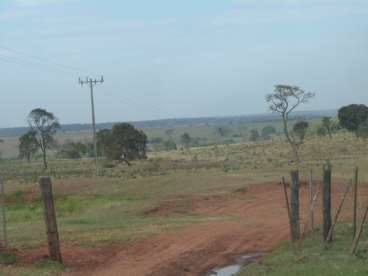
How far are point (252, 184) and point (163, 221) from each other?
11216 mm

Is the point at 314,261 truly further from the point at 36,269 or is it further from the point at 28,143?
the point at 28,143

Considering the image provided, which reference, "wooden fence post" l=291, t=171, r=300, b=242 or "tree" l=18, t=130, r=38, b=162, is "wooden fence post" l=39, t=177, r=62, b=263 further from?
"tree" l=18, t=130, r=38, b=162

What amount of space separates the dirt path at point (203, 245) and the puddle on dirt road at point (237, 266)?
215 millimetres

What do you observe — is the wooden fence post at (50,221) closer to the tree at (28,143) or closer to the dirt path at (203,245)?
the dirt path at (203,245)

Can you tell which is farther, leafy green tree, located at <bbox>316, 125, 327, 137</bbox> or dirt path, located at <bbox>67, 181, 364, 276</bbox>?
leafy green tree, located at <bbox>316, 125, 327, 137</bbox>

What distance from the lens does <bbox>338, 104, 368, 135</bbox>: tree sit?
86.9 metres

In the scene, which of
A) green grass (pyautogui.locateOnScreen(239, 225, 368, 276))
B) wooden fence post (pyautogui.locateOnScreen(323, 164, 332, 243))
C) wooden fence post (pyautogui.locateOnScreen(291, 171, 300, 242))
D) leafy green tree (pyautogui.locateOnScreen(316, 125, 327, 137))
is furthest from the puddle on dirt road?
leafy green tree (pyautogui.locateOnScreen(316, 125, 327, 137))

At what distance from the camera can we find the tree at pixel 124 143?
6988 centimetres

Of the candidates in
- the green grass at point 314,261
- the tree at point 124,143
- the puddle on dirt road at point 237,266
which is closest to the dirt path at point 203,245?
the puddle on dirt road at point 237,266

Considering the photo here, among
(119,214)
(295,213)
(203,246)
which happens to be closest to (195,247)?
(203,246)

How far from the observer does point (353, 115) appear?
8831cm

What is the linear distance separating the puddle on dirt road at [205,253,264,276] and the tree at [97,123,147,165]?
172 ft

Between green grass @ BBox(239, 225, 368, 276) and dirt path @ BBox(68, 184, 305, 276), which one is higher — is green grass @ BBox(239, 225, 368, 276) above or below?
above

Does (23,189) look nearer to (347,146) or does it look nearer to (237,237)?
(237,237)
